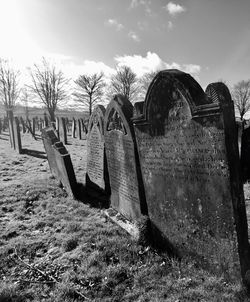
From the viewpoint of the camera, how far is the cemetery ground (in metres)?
2.70

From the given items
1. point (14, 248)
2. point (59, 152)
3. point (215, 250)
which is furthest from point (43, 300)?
point (59, 152)

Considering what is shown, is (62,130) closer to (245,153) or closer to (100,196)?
(100,196)

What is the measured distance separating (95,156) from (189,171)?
3608 mm

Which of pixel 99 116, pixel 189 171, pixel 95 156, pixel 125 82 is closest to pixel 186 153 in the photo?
pixel 189 171

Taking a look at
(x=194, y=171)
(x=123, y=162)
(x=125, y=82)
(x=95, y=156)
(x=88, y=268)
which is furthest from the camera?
(x=125, y=82)

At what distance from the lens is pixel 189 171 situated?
2.97 m

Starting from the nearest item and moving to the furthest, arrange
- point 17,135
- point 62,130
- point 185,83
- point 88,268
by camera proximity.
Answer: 1. point 185,83
2. point 88,268
3. point 17,135
4. point 62,130

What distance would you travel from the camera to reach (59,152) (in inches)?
239

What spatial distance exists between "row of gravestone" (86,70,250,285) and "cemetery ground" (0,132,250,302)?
302 millimetres

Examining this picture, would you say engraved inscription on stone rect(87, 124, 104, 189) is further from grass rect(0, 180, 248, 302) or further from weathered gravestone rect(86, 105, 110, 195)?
grass rect(0, 180, 248, 302)

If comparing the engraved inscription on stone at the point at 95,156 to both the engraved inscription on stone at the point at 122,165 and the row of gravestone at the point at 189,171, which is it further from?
the row of gravestone at the point at 189,171

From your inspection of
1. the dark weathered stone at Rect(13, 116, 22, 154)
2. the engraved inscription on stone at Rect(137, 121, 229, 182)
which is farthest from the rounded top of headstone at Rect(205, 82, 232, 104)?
the dark weathered stone at Rect(13, 116, 22, 154)

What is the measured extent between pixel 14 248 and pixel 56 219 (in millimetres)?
1113

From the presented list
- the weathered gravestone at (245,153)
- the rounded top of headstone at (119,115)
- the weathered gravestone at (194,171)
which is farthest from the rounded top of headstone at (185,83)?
the weathered gravestone at (245,153)
